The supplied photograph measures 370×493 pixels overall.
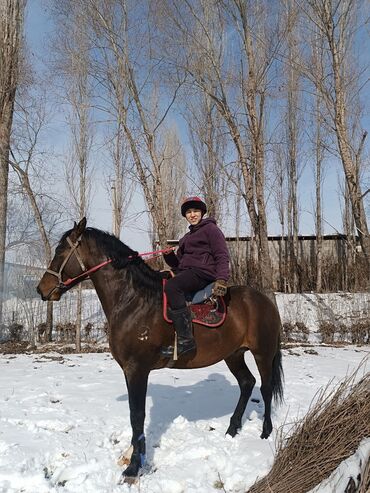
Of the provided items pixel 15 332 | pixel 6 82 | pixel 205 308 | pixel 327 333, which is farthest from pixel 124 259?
pixel 6 82

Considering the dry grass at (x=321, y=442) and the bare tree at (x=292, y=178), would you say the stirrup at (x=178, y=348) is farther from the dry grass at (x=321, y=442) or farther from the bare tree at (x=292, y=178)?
the bare tree at (x=292, y=178)

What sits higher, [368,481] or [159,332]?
[159,332]

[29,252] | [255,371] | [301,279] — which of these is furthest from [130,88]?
[301,279]

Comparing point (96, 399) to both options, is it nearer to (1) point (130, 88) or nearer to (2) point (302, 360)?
(2) point (302, 360)

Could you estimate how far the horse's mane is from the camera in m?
3.68

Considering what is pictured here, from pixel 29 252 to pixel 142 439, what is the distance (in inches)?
335

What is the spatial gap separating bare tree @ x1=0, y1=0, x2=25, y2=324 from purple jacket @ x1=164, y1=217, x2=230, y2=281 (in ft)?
24.4

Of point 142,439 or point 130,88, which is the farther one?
point 130,88

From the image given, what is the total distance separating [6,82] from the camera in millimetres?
9875

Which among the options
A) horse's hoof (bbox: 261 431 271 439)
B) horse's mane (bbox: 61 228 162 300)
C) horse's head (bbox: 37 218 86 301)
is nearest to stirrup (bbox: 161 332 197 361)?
horse's mane (bbox: 61 228 162 300)

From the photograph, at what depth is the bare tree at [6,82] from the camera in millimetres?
9797

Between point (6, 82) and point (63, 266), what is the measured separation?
8366 mm

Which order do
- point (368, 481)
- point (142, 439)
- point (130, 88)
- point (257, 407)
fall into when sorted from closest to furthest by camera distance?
point (368, 481) < point (142, 439) < point (257, 407) < point (130, 88)

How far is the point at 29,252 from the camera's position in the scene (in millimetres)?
10789
